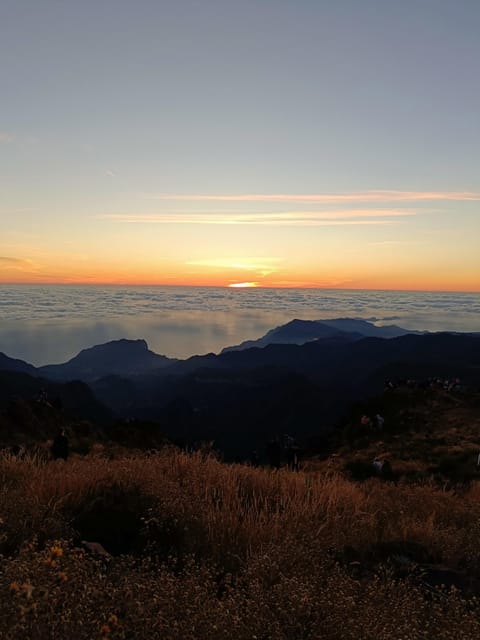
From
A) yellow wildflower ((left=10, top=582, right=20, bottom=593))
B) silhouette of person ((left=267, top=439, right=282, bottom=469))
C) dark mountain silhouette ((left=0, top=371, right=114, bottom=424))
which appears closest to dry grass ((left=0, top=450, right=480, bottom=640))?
yellow wildflower ((left=10, top=582, right=20, bottom=593))

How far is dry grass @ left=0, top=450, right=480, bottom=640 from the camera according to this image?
2.25 meters

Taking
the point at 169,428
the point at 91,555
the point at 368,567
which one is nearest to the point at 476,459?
the point at 368,567

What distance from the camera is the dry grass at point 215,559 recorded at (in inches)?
88.7

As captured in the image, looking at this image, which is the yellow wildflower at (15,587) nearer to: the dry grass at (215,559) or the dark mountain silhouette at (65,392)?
the dry grass at (215,559)

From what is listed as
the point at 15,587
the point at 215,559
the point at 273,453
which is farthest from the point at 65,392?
the point at 15,587

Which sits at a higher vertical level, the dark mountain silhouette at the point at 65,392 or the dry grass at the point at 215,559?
the dry grass at the point at 215,559

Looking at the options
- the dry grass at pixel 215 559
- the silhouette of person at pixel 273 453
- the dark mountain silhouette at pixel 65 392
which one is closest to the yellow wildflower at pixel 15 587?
the dry grass at pixel 215 559

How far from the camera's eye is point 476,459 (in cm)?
1541

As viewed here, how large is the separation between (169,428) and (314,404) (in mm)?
43501

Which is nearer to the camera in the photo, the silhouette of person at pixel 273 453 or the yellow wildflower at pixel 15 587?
the yellow wildflower at pixel 15 587

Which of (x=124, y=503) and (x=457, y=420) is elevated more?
(x=124, y=503)

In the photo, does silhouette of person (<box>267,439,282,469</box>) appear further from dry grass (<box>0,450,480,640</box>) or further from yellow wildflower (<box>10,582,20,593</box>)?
yellow wildflower (<box>10,582,20,593</box>)

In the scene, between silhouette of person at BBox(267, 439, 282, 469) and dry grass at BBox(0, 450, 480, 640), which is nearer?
dry grass at BBox(0, 450, 480, 640)

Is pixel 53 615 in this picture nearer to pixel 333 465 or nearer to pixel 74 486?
pixel 74 486
